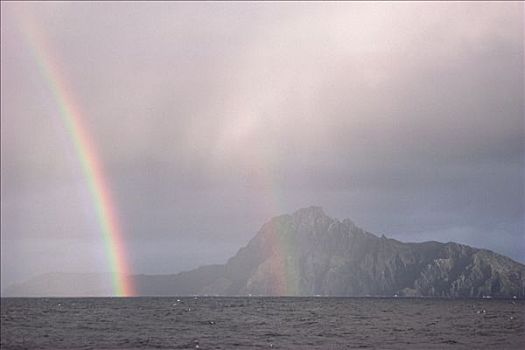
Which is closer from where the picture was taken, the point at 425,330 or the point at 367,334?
the point at 367,334

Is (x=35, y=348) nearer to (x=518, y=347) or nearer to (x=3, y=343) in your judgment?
(x=3, y=343)

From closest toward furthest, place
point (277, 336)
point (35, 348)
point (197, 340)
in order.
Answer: point (35, 348), point (197, 340), point (277, 336)

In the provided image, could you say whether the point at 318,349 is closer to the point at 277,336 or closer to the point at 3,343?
the point at 277,336

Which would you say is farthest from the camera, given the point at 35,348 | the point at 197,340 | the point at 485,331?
the point at 485,331

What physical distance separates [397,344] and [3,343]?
56462mm

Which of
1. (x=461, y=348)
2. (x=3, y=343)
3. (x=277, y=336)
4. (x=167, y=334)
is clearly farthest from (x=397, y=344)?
(x=3, y=343)

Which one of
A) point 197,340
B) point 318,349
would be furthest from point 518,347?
point 197,340

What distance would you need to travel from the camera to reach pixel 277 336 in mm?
105500

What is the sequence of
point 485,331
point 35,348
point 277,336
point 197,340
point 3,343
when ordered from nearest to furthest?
1. point 35,348
2. point 3,343
3. point 197,340
4. point 277,336
5. point 485,331

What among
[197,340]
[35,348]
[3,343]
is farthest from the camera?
[197,340]

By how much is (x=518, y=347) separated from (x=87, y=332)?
236 feet

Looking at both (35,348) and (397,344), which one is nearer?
(35,348)

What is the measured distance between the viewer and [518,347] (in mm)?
85375

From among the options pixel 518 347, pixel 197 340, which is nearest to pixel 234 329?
pixel 197 340
